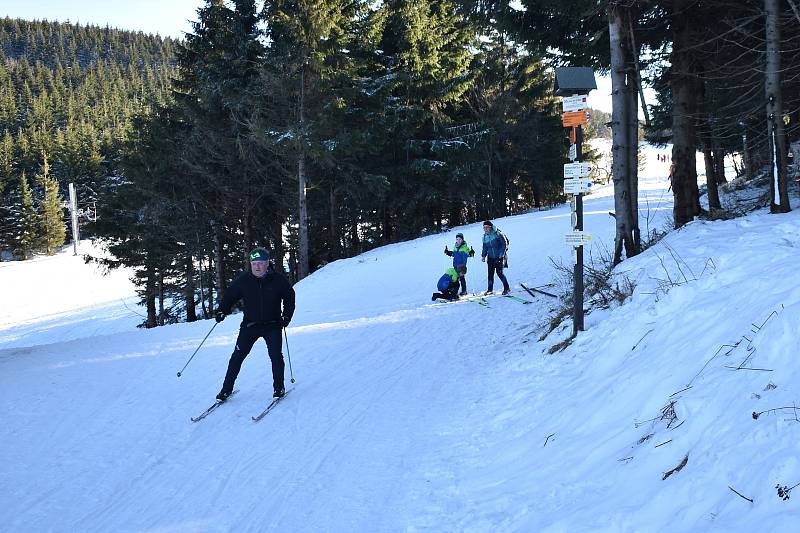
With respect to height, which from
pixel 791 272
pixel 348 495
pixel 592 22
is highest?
pixel 592 22

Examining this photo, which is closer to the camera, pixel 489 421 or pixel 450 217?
pixel 489 421

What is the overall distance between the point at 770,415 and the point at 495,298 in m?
9.54

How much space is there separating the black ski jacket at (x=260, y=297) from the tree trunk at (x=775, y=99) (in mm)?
8590

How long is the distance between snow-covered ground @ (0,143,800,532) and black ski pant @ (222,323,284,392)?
0.97 ft

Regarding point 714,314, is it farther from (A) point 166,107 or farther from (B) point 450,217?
(B) point 450,217

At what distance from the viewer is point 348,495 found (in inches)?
162

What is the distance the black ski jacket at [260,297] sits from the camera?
6355 millimetres

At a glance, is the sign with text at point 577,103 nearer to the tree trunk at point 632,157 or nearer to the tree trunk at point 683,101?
the tree trunk at point 632,157

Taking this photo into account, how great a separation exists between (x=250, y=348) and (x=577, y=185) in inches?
190

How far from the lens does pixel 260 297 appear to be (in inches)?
252

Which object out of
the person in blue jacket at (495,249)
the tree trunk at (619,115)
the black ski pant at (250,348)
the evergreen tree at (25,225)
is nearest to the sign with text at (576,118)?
the tree trunk at (619,115)

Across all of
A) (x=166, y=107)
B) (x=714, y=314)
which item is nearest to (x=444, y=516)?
(x=714, y=314)

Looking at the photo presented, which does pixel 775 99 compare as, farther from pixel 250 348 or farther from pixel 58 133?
pixel 58 133

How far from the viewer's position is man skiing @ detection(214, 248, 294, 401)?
6352 mm
